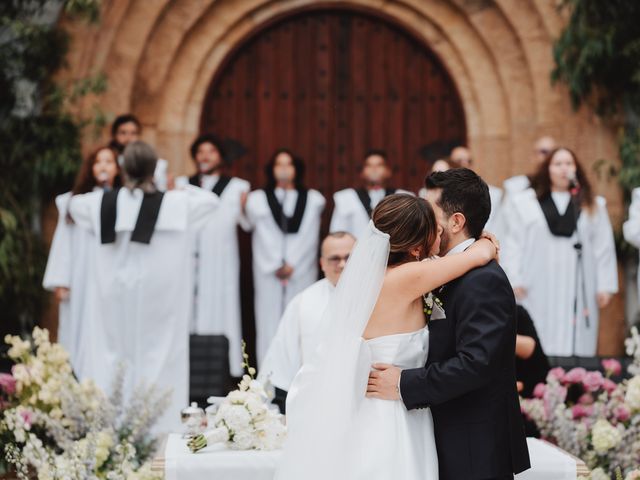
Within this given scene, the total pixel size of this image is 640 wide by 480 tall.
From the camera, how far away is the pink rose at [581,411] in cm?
552

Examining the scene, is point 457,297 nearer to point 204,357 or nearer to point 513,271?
point 204,357

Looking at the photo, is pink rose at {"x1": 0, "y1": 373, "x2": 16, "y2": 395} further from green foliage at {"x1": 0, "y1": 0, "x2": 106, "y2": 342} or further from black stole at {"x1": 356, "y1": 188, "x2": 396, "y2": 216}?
black stole at {"x1": 356, "y1": 188, "x2": 396, "y2": 216}

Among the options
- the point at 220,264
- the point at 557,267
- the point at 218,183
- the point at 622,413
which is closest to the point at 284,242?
the point at 220,264

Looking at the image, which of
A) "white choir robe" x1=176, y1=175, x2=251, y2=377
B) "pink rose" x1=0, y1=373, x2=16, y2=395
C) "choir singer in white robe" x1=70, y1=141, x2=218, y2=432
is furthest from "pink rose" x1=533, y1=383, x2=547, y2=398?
"white choir robe" x1=176, y1=175, x2=251, y2=377

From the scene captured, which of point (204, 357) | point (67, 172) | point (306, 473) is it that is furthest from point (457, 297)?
point (67, 172)

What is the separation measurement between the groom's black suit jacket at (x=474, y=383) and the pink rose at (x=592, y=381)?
1.65m

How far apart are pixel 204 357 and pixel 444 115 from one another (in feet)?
14.0

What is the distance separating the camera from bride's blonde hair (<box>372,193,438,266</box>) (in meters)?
3.98

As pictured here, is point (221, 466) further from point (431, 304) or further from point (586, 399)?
point (586, 399)

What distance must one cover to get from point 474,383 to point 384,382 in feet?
1.14

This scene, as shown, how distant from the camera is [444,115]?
10.4 meters

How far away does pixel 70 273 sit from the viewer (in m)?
8.60

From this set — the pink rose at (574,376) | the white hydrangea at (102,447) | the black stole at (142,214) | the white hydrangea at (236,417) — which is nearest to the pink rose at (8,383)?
the white hydrangea at (102,447)

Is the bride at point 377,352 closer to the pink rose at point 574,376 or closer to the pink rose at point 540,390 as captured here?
the pink rose at point 540,390
